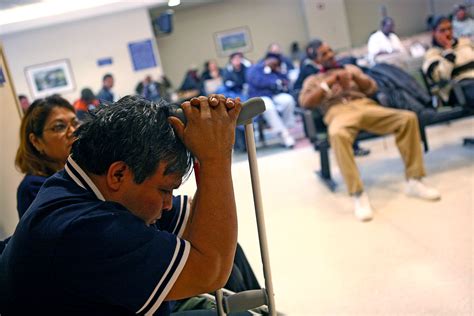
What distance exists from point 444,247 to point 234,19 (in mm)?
10166

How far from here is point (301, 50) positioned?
37.4ft

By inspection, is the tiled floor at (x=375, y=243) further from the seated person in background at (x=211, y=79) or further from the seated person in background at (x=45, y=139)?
the seated person in background at (x=211, y=79)

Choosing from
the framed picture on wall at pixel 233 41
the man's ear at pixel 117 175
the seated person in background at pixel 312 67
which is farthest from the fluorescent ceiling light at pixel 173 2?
the man's ear at pixel 117 175

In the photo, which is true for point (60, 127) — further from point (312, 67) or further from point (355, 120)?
point (312, 67)

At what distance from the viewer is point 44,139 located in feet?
5.49

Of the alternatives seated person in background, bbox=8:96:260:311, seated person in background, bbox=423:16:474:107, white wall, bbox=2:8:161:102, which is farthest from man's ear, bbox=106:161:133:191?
white wall, bbox=2:8:161:102

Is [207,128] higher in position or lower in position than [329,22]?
lower

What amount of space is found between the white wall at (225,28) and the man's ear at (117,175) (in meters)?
11.0

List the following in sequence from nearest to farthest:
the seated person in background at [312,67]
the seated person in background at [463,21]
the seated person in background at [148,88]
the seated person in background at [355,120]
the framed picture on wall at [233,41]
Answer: the seated person in background at [355,120]
the seated person in background at [312,67]
the seated person in background at [463,21]
the seated person in background at [148,88]
the framed picture on wall at [233,41]

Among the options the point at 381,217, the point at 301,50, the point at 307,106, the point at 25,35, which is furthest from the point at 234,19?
the point at 381,217

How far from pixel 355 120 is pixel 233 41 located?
8967 millimetres

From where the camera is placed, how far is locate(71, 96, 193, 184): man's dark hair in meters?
0.76

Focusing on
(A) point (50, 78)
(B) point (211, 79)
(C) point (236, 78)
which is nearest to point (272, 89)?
(C) point (236, 78)

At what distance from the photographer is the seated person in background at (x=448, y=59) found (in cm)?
354
